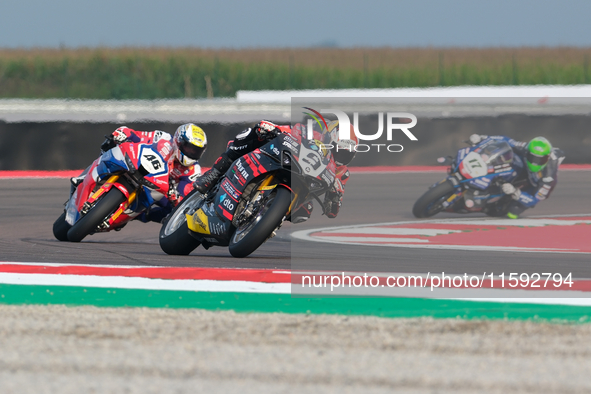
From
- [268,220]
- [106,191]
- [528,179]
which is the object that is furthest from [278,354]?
[528,179]

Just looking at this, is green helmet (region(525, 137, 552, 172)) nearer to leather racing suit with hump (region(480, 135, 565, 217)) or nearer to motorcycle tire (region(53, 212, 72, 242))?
leather racing suit with hump (region(480, 135, 565, 217))

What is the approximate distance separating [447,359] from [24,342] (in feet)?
6.89

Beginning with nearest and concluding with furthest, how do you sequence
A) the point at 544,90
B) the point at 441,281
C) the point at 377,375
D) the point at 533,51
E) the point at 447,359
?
the point at 377,375 → the point at 447,359 → the point at 441,281 → the point at 544,90 → the point at 533,51

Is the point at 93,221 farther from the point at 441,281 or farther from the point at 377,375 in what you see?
the point at 377,375

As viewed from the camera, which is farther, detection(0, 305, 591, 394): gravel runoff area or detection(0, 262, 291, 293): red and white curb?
detection(0, 262, 291, 293): red and white curb

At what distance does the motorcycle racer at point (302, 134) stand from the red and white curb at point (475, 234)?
166 cm

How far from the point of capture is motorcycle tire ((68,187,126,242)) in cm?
886

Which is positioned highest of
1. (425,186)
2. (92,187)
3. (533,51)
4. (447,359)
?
(447,359)

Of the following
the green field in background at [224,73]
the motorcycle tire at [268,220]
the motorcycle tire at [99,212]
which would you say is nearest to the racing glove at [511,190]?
the motorcycle tire at [268,220]

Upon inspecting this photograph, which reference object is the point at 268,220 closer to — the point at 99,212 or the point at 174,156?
the point at 174,156

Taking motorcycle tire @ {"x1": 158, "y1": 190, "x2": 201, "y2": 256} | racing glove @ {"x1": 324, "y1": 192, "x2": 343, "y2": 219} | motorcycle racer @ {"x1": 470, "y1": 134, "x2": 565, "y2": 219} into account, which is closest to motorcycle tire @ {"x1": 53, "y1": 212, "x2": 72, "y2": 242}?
motorcycle tire @ {"x1": 158, "y1": 190, "x2": 201, "y2": 256}

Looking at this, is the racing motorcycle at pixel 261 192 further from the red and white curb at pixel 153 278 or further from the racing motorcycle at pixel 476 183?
the racing motorcycle at pixel 476 183

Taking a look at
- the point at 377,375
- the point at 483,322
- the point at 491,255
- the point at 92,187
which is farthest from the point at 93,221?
the point at 377,375

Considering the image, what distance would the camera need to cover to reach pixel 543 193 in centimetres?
1054
